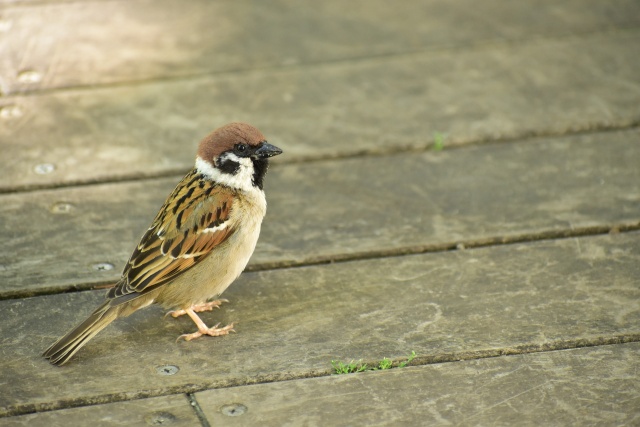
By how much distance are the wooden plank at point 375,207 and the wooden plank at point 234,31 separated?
1.50 m

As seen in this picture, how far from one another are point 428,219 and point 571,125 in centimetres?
135

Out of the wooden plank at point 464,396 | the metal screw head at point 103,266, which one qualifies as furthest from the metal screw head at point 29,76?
the wooden plank at point 464,396

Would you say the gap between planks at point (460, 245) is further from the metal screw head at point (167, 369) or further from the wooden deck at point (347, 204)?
the metal screw head at point (167, 369)

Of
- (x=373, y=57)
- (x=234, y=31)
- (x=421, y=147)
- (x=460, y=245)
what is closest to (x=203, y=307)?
(x=460, y=245)

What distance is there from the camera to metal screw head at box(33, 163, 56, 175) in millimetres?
5367

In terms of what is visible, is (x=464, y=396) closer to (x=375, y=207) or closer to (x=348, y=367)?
(x=348, y=367)

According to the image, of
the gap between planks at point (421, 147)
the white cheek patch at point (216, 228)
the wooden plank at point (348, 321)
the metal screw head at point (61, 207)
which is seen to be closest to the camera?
the wooden plank at point (348, 321)

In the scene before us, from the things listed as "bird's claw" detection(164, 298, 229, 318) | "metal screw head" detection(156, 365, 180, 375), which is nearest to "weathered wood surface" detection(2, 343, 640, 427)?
"metal screw head" detection(156, 365, 180, 375)

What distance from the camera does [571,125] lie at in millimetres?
5758

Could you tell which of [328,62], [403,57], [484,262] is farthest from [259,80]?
[484,262]

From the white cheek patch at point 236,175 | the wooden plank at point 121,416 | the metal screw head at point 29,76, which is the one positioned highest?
the white cheek patch at point 236,175

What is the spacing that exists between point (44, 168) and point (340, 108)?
178 cm

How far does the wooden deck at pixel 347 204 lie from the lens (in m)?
3.63

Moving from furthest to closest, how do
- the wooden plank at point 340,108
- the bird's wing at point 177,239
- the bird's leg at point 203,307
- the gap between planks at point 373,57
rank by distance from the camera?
the gap between planks at point 373,57
the wooden plank at point 340,108
the bird's leg at point 203,307
the bird's wing at point 177,239
